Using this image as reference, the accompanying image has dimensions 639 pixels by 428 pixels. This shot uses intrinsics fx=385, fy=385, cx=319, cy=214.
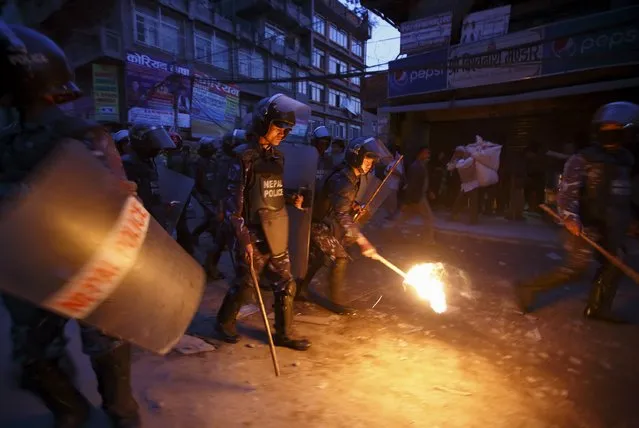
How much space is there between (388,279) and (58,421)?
4031 mm

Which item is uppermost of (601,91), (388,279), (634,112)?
(601,91)

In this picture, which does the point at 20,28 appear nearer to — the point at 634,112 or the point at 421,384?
the point at 421,384

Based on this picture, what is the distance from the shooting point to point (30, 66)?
5.68ft

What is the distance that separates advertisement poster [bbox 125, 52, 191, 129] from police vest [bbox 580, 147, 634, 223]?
1733 cm

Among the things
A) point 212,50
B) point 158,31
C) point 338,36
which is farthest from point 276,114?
point 338,36

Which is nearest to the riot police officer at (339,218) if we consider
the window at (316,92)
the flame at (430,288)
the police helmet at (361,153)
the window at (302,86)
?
the police helmet at (361,153)

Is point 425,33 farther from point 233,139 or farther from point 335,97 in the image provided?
point 335,97

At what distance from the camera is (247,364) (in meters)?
2.96

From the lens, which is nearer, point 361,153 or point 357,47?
point 361,153

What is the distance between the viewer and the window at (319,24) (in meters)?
31.6

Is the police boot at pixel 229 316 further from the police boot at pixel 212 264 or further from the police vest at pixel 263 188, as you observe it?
the police boot at pixel 212 264

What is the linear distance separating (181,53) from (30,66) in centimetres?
2082

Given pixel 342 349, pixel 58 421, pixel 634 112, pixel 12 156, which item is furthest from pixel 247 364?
pixel 634 112

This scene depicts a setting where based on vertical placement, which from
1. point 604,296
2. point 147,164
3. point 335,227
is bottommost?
point 604,296
